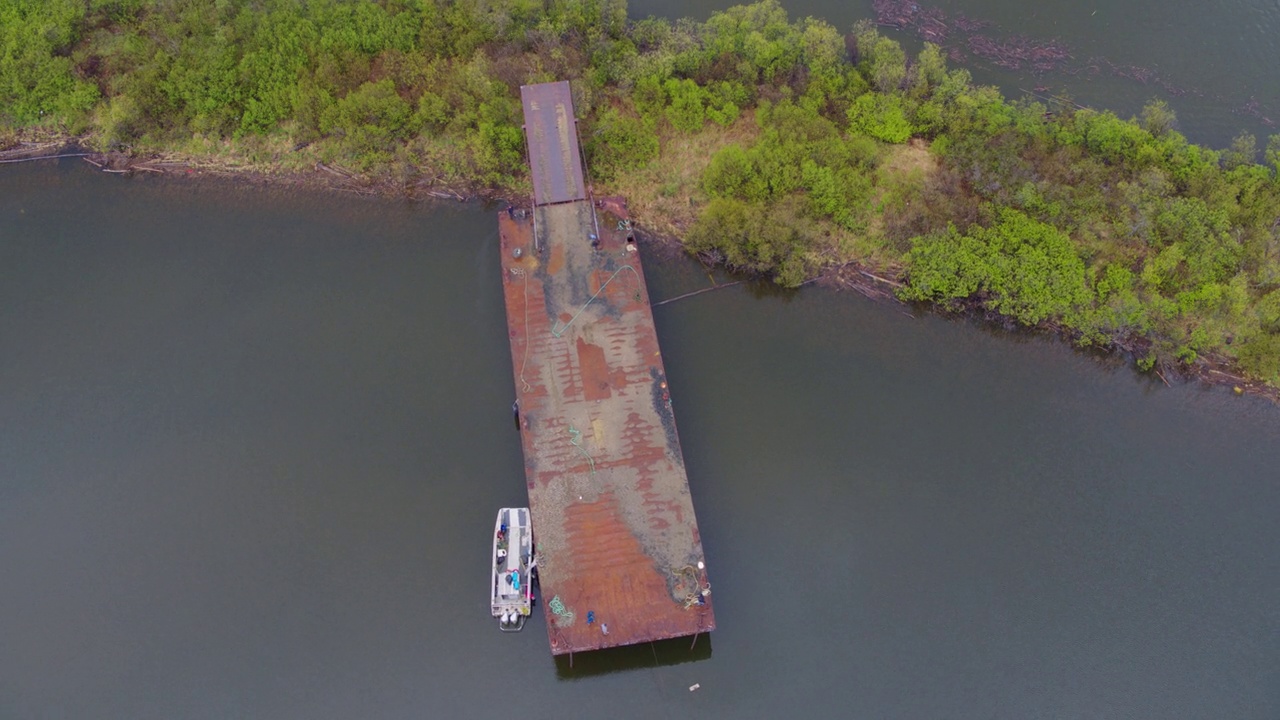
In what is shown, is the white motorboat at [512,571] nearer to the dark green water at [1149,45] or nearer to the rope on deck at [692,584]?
the rope on deck at [692,584]

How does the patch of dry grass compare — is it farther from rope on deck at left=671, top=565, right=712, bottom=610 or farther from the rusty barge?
rope on deck at left=671, top=565, right=712, bottom=610

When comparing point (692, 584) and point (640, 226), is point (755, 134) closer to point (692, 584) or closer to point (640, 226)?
point (640, 226)

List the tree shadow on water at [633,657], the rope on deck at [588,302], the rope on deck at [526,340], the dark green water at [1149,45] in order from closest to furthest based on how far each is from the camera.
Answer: the tree shadow on water at [633,657] → the rope on deck at [526,340] → the rope on deck at [588,302] → the dark green water at [1149,45]

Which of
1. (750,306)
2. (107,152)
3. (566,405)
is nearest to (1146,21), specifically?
(750,306)

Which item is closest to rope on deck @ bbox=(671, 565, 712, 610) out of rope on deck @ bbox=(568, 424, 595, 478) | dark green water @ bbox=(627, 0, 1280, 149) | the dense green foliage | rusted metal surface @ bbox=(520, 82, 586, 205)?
rope on deck @ bbox=(568, 424, 595, 478)

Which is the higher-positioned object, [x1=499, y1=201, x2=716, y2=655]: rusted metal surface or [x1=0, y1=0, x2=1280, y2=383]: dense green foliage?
[x1=0, y1=0, x2=1280, y2=383]: dense green foliage

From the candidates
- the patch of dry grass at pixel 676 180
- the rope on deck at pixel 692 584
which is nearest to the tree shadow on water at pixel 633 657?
the rope on deck at pixel 692 584
